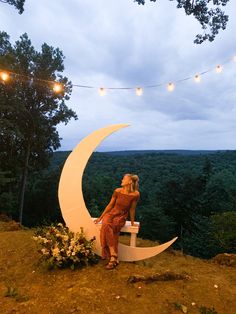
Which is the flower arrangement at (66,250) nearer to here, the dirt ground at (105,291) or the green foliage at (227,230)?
the dirt ground at (105,291)

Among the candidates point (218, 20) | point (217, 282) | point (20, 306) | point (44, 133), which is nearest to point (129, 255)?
point (217, 282)

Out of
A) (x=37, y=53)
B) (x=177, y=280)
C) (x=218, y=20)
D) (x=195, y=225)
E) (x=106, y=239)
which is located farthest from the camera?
Result: (x=195, y=225)

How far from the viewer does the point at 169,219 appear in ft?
92.8

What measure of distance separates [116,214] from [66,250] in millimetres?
1083

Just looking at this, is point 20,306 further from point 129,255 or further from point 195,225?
point 195,225

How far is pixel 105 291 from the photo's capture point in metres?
4.96

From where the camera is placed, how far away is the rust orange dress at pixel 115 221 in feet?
19.1

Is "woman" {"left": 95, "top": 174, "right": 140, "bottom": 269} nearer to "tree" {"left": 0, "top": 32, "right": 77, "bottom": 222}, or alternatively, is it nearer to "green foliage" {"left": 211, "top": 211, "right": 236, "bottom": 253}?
"green foliage" {"left": 211, "top": 211, "right": 236, "bottom": 253}

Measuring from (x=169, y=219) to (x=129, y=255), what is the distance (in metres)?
22.9

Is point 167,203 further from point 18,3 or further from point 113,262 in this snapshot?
point 113,262

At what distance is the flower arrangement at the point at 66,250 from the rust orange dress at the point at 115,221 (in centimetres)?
24

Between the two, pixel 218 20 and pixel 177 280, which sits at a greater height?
pixel 218 20

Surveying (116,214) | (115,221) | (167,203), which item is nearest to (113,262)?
(115,221)

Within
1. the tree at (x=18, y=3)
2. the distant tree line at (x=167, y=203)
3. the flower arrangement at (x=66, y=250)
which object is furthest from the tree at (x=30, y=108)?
the flower arrangement at (x=66, y=250)
